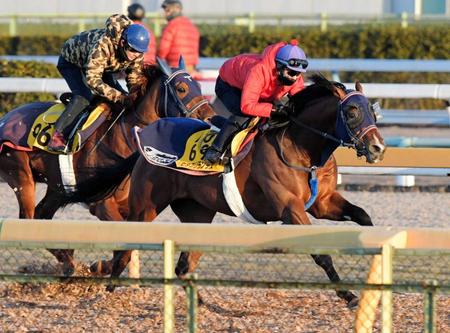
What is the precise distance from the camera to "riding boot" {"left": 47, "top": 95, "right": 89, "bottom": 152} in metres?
8.45

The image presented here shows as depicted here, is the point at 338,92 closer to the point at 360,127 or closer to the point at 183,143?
the point at 360,127

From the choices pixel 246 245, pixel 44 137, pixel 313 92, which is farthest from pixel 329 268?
pixel 44 137

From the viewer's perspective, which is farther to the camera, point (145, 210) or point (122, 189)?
point (122, 189)

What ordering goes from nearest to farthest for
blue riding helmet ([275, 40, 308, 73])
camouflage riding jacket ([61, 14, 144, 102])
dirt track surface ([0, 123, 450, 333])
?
1. dirt track surface ([0, 123, 450, 333])
2. blue riding helmet ([275, 40, 308, 73])
3. camouflage riding jacket ([61, 14, 144, 102])

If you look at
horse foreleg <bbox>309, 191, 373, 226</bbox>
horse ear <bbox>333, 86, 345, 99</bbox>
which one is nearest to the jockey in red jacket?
horse ear <bbox>333, 86, 345, 99</bbox>

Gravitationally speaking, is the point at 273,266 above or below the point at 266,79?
below

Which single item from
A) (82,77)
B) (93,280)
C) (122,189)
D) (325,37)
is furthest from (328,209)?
(325,37)

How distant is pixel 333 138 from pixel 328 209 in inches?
16.4

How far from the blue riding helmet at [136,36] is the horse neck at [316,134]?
53.3 inches

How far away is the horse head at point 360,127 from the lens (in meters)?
7.02

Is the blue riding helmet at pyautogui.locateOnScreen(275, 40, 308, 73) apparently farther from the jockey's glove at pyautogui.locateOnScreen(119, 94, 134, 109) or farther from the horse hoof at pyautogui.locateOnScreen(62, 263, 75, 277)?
the horse hoof at pyautogui.locateOnScreen(62, 263, 75, 277)

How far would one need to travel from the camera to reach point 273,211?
743 centimetres

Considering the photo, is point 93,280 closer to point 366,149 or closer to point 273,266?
point 366,149

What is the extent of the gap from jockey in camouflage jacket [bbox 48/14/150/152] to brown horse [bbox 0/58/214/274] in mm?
117
